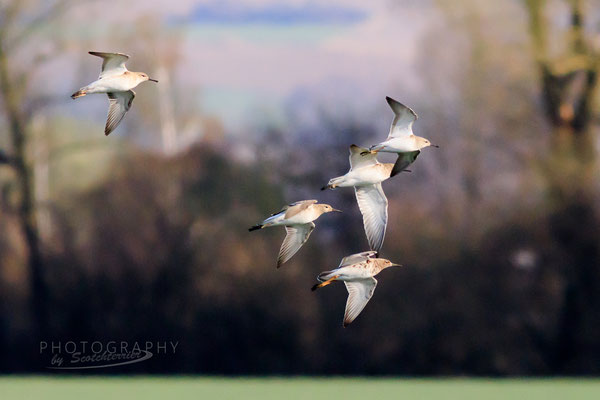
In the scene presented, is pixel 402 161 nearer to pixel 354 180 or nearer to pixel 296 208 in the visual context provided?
pixel 354 180

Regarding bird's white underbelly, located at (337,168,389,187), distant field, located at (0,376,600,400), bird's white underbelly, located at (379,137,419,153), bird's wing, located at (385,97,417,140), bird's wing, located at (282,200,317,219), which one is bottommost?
→ distant field, located at (0,376,600,400)

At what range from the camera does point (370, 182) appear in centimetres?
748

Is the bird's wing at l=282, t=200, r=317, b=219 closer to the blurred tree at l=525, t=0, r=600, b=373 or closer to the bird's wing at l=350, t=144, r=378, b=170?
the bird's wing at l=350, t=144, r=378, b=170

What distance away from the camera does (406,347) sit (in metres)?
16.6

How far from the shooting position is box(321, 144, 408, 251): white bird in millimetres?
7355

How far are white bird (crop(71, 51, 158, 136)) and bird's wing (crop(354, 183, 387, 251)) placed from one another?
61.2 inches

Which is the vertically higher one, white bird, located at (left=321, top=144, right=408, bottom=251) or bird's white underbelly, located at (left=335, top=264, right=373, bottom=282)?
white bird, located at (left=321, top=144, right=408, bottom=251)

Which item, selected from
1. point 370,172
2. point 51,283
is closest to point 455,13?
point 51,283

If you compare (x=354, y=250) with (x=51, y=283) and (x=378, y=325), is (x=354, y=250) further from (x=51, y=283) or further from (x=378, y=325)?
(x=51, y=283)

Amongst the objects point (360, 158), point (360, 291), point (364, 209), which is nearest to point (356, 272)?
point (360, 291)

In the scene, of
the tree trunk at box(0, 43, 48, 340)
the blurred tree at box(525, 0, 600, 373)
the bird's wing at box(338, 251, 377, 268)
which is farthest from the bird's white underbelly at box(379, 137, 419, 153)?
the tree trunk at box(0, 43, 48, 340)

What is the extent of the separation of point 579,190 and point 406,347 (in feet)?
9.84

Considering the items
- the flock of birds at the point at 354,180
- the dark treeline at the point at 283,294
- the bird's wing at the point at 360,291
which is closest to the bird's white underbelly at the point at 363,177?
the flock of birds at the point at 354,180

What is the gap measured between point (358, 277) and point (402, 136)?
0.95m
